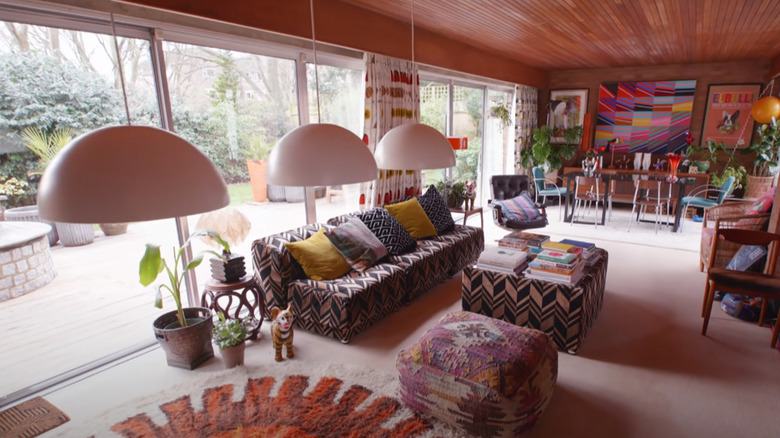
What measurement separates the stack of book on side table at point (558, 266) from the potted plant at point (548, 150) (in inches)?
203

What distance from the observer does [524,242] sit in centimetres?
342

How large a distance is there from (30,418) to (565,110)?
8762 mm

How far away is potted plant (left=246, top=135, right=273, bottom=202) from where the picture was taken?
343 cm

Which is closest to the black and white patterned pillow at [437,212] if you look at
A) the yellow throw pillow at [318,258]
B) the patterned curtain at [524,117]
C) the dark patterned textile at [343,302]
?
the dark patterned textile at [343,302]

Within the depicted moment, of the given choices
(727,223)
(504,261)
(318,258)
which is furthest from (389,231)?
(727,223)

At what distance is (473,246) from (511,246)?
3.61 feet

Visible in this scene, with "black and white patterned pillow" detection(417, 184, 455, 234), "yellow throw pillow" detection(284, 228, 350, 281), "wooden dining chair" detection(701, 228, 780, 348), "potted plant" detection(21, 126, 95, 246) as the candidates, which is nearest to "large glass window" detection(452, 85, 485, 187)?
"black and white patterned pillow" detection(417, 184, 455, 234)

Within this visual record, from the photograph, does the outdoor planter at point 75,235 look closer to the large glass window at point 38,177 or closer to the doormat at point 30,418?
the large glass window at point 38,177

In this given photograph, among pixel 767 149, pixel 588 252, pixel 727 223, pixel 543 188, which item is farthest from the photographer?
pixel 543 188

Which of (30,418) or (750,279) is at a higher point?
(750,279)

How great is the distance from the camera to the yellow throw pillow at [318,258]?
3.06m

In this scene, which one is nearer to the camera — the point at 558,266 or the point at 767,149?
the point at 558,266

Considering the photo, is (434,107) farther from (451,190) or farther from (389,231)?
(389,231)

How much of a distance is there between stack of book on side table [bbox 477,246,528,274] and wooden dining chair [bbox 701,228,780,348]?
50.5 inches
